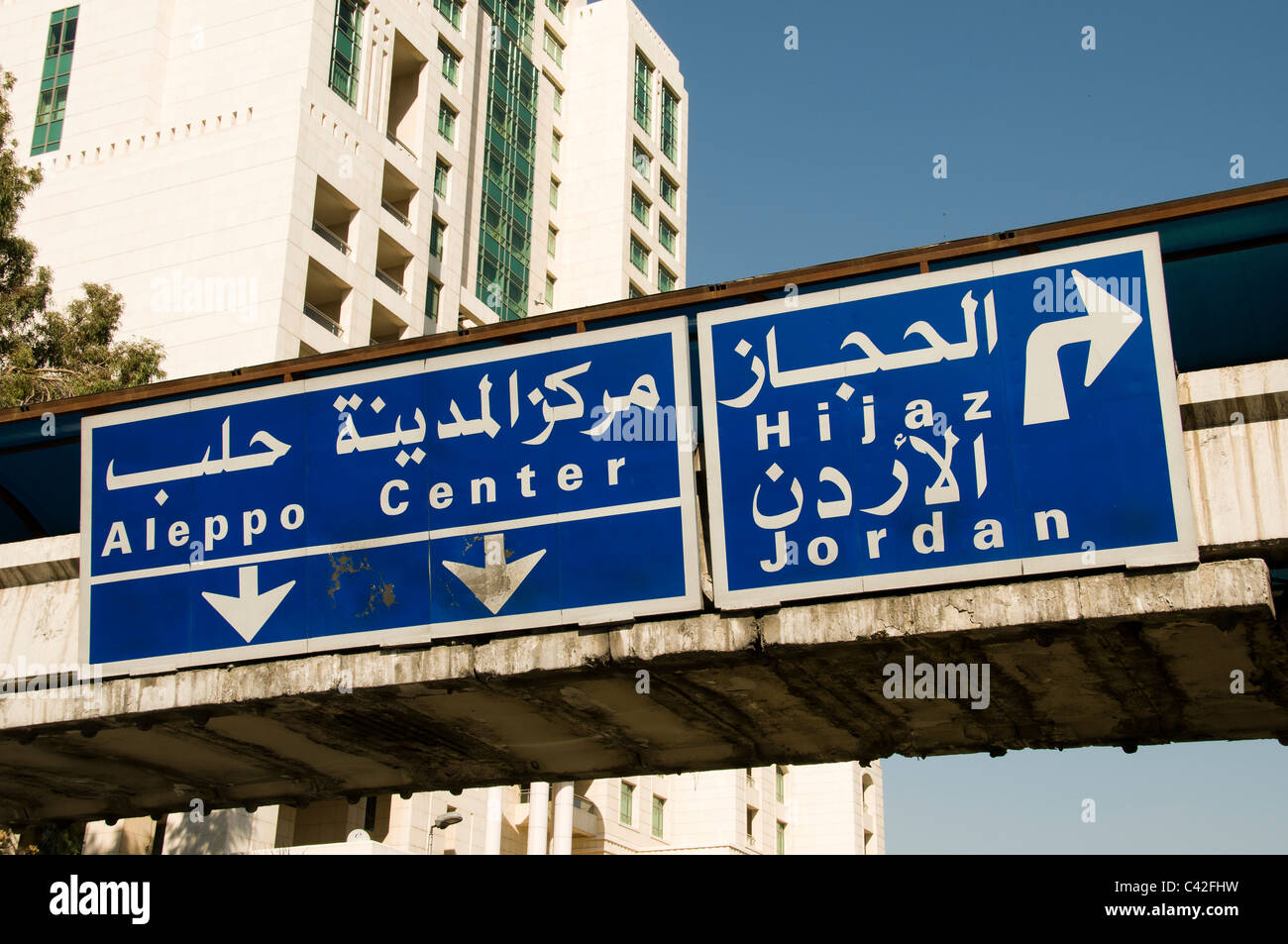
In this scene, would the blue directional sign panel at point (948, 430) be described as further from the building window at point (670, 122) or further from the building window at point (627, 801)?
the building window at point (670, 122)

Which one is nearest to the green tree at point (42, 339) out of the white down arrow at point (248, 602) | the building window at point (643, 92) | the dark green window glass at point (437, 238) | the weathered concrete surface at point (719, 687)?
the weathered concrete surface at point (719, 687)

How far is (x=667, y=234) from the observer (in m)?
83.9

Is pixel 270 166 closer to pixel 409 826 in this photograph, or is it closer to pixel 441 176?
pixel 441 176

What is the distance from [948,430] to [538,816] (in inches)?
1684

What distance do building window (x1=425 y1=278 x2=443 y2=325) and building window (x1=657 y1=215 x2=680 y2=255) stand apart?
2799cm

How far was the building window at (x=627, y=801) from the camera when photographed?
204 ft

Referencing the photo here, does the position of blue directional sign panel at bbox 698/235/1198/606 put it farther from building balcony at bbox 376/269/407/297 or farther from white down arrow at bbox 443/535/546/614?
building balcony at bbox 376/269/407/297

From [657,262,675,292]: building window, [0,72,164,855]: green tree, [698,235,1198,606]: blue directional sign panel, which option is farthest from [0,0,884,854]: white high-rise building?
[698,235,1198,606]: blue directional sign panel

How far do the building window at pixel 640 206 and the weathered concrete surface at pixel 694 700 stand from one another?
63.6 meters

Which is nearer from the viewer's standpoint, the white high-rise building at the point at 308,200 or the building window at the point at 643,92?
the white high-rise building at the point at 308,200

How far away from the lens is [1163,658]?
41.7 feet

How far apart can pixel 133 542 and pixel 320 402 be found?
9.39 ft

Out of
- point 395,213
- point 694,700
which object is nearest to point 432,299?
point 395,213
